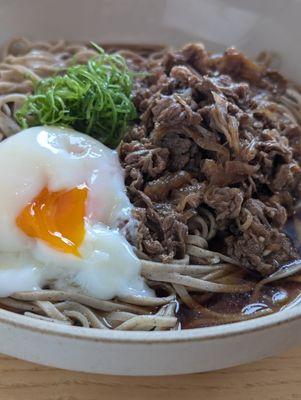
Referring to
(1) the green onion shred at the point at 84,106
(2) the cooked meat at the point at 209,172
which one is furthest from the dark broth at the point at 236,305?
(1) the green onion shred at the point at 84,106

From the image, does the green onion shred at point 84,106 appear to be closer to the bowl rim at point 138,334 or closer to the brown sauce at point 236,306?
the brown sauce at point 236,306

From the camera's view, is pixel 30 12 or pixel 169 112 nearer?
pixel 169 112

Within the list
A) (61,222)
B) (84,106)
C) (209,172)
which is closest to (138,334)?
(61,222)

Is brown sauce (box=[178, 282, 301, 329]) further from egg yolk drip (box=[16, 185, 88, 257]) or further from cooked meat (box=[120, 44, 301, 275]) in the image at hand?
egg yolk drip (box=[16, 185, 88, 257])

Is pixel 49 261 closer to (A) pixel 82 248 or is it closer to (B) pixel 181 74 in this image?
(A) pixel 82 248

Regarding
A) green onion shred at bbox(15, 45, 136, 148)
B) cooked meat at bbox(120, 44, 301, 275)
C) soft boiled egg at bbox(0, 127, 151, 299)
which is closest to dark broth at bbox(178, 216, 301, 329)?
cooked meat at bbox(120, 44, 301, 275)

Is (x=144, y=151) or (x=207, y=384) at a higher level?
(x=144, y=151)

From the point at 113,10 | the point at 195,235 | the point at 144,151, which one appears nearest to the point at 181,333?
the point at 195,235
